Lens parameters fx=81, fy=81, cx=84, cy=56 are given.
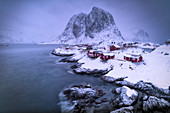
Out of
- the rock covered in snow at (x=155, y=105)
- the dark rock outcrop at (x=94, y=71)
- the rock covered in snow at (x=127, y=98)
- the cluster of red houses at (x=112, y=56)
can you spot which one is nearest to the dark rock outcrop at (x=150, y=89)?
the rock covered in snow at (x=155, y=105)

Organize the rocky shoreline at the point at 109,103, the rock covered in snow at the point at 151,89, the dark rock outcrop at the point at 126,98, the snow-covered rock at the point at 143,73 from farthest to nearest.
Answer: the snow-covered rock at the point at 143,73, the rock covered in snow at the point at 151,89, the dark rock outcrop at the point at 126,98, the rocky shoreline at the point at 109,103

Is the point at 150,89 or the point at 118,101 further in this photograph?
the point at 150,89

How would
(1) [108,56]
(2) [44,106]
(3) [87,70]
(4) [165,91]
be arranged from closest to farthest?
(2) [44,106] < (4) [165,91] < (3) [87,70] < (1) [108,56]

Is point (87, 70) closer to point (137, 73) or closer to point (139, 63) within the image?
point (137, 73)

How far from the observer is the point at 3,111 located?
1358 cm

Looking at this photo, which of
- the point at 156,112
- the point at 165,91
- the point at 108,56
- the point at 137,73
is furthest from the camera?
the point at 108,56

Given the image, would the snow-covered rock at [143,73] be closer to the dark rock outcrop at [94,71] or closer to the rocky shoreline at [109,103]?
the dark rock outcrop at [94,71]

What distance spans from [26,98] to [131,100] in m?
20.1

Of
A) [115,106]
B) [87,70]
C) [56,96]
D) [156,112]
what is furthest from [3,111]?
[156,112]

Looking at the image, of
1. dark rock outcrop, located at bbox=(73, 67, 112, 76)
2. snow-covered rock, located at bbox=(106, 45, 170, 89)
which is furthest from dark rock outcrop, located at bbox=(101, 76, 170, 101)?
dark rock outcrop, located at bbox=(73, 67, 112, 76)

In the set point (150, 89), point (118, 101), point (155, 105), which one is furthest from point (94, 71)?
point (155, 105)

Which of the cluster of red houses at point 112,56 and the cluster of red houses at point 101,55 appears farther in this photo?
the cluster of red houses at point 101,55

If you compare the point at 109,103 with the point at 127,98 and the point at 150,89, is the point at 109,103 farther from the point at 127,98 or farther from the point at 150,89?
the point at 150,89

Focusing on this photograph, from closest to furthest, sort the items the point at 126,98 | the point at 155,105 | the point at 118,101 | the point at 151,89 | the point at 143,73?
the point at 155,105, the point at 118,101, the point at 126,98, the point at 151,89, the point at 143,73
